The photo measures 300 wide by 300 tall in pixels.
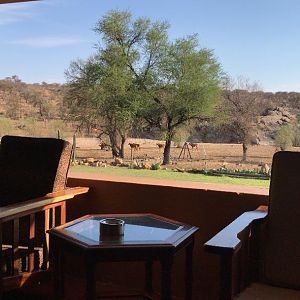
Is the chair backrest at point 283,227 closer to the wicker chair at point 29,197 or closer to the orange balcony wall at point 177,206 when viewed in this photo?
the orange balcony wall at point 177,206

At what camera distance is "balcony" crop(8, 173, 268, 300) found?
2656 mm

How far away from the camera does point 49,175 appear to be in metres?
2.80

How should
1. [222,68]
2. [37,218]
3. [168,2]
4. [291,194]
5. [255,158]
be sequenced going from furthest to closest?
[168,2], [222,68], [255,158], [37,218], [291,194]

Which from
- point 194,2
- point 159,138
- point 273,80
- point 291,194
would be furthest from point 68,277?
point 194,2

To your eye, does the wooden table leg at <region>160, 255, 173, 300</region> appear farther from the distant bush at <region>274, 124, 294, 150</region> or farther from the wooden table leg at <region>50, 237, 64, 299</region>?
the distant bush at <region>274, 124, 294, 150</region>

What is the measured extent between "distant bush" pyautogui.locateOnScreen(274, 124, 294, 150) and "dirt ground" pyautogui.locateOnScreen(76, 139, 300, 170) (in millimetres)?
55

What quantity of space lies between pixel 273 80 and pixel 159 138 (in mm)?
869

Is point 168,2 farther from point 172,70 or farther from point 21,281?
point 21,281

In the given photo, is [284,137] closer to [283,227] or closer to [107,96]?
[283,227]

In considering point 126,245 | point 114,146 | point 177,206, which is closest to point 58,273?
point 126,245

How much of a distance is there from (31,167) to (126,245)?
3.86 feet

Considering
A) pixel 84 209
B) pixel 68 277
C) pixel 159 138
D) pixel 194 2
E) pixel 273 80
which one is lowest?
pixel 68 277

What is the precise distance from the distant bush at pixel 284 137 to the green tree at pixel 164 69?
18.7 inches

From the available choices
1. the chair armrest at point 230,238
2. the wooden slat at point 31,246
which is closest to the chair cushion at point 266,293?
the chair armrest at point 230,238
